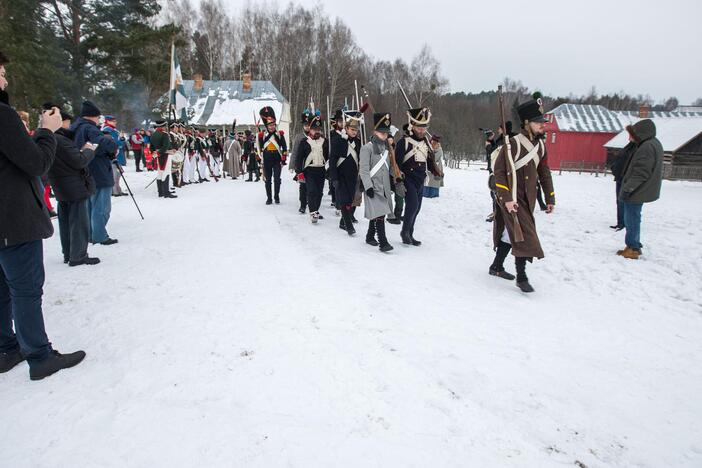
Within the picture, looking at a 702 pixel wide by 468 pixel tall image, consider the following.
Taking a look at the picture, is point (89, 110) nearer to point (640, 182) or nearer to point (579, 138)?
point (640, 182)

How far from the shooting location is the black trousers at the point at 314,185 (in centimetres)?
816

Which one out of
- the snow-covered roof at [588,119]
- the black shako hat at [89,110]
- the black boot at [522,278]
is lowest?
the black boot at [522,278]

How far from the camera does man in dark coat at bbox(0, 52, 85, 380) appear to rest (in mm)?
2611

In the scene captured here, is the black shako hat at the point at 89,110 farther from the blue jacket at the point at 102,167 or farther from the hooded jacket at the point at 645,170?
the hooded jacket at the point at 645,170

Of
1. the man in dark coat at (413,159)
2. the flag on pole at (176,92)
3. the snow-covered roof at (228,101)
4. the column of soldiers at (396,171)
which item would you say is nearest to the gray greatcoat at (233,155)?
the flag on pole at (176,92)

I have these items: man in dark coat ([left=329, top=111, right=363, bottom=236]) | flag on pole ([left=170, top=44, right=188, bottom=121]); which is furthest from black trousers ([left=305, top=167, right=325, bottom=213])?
flag on pole ([left=170, top=44, right=188, bottom=121])

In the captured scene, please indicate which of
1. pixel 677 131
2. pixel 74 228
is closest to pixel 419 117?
pixel 74 228

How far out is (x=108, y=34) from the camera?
1900 cm

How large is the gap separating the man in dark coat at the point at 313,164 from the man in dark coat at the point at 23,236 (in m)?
5.36

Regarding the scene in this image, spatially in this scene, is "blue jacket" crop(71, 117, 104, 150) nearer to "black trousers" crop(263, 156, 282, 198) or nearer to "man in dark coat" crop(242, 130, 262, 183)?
"black trousers" crop(263, 156, 282, 198)

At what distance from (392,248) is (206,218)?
4102 mm

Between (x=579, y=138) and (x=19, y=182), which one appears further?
(x=579, y=138)

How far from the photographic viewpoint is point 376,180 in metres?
6.39

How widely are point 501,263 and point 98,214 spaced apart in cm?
587
